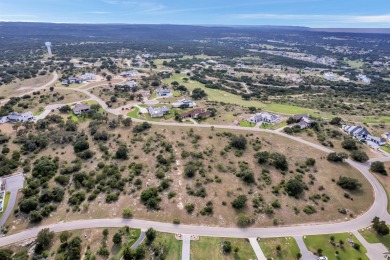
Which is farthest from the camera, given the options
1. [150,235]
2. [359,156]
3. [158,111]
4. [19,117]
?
[158,111]

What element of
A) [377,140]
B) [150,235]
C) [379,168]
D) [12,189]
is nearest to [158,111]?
[12,189]

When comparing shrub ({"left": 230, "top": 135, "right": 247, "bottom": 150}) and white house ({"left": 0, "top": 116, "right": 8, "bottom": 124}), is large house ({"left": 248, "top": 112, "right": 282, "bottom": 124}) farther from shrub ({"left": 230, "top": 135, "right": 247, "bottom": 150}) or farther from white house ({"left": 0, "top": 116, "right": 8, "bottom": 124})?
white house ({"left": 0, "top": 116, "right": 8, "bottom": 124})

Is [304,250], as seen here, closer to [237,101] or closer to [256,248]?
[256,248]

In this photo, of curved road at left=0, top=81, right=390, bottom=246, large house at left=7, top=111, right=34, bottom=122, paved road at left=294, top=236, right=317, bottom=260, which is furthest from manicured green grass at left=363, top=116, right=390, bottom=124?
large house at left=7, top=111, right=34, bottom=122

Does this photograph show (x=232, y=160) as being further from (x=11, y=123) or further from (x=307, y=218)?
(x=11, y=123)

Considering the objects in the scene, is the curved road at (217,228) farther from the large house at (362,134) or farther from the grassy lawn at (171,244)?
the large house at (362,134)

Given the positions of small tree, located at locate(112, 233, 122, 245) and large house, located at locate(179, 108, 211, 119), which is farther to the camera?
large house, located at locate(179, 108, 211, 119)
